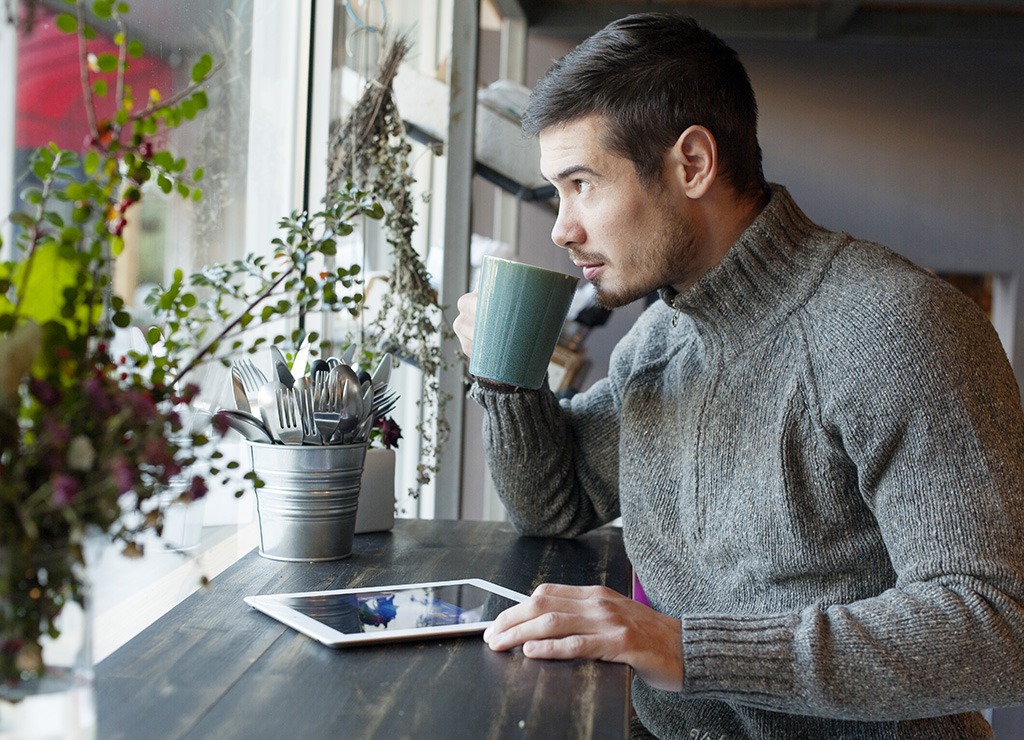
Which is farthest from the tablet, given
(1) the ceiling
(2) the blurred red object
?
(1) the ceiling

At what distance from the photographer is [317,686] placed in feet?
2.72

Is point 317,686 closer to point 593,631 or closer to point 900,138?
point 593,631

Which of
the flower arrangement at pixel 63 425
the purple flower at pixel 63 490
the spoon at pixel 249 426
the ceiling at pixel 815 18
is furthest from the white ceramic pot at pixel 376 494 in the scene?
the ceiling at pixel 815 18

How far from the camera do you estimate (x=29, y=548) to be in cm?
57

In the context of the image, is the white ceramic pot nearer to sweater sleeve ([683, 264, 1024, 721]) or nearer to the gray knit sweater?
the gray knit sweater

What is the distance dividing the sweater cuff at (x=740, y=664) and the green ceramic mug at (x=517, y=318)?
43cm

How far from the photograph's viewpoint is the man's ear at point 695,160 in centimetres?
134

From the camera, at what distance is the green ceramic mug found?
1.25 metres

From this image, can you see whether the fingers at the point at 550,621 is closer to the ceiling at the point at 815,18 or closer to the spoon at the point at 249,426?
the spoon at the point at 249,426

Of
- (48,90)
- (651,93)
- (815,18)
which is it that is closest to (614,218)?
(651,93)

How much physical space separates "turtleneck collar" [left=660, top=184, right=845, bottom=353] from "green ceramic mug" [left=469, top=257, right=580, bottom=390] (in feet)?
0.55

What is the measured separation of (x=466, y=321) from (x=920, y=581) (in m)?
0.68

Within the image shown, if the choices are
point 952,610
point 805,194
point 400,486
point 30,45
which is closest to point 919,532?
point 952,610

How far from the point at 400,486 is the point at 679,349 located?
118 centimetres
